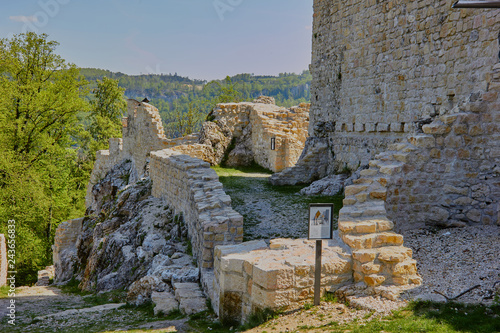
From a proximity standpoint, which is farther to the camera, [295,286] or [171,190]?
[171,190]

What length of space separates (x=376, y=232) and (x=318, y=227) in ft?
3.74

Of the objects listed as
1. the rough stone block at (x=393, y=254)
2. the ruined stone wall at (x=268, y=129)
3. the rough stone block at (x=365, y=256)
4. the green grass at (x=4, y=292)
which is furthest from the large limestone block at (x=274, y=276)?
the ruined stone wall at (x=268, y=129)

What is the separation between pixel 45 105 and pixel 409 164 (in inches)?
701

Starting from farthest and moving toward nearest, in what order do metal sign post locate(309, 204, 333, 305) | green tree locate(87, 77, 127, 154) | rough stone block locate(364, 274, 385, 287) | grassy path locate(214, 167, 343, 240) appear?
green tree locate(87, 77, 127, 154) → grassy path locate(214, 167, 343, 240) → rough stone block locate(364, 274, 385, 287) → metal sign post locate(309, 204, 333, 305)

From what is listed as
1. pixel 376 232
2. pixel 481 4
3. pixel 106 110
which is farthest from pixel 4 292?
pixel 106 110

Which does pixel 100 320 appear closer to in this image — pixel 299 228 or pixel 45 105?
pixel 299 228

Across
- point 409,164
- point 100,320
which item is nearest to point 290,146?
point 409,164

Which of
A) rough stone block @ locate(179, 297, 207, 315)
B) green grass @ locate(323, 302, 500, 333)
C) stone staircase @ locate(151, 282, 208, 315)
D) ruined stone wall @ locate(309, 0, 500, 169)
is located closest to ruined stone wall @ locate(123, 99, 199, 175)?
ruined stone wall @ locate(309, 0, 500, 169)

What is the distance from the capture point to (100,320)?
265 inches

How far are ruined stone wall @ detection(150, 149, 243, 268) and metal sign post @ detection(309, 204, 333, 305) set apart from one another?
8.98 feet

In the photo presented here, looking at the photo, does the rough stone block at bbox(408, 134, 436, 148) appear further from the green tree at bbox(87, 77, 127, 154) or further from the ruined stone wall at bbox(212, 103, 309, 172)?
the green tree at bbox(87, 77, 127, 154)

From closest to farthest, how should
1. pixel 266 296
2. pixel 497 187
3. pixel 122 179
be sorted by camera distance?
pixel 266 296
pixel 497 187
pixel 122 179

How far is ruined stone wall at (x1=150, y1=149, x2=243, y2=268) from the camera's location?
7184mm

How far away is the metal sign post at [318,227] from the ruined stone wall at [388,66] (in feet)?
12.4
